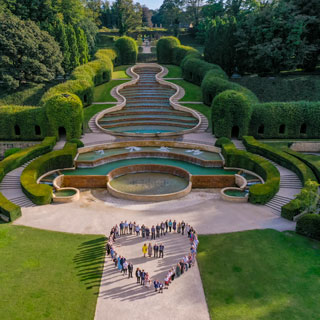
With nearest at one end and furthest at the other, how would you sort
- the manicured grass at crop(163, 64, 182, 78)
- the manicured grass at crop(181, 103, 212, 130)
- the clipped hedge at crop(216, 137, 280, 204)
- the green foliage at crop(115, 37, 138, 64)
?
the clipped hedge at crop(216, 137, 280, 204) < the manicured grass at crop(181, 103, 212, 130) < the manicured grass at crop(163, 64, 182, 78) < the green foliage at crop(115, 37, 138, 64)

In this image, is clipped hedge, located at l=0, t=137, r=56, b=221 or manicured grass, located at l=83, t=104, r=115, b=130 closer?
clipped hedge, located at l=0, t=137, r=56, b=221

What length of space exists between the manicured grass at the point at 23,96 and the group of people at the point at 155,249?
3677 cm

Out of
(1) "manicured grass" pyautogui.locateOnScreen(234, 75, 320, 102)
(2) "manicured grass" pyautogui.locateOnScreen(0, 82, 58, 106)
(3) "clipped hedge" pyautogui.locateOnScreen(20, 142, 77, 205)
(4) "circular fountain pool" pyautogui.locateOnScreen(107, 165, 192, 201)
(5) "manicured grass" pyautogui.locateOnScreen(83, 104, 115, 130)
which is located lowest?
(4) "circular fountain pool" pyautogui.locateOnScreen(107, 165, 192, 201)

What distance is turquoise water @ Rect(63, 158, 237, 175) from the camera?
33.1m

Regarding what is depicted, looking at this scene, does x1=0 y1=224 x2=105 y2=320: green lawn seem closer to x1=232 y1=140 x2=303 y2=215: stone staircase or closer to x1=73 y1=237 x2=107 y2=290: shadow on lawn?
x1=73 y1=237 x2=107 y2=290: shadow on lawn

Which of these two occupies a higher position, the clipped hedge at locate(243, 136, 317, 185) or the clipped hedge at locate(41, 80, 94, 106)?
the clipped hedge at locate(41, 80, 94, 106)

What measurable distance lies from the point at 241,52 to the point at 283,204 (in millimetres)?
37740

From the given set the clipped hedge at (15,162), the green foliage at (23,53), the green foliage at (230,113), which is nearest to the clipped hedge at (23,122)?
the clipped hedge at (15,162)

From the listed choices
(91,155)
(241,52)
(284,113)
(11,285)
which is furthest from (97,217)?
(241,52)

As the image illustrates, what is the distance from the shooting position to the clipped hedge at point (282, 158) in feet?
95.9

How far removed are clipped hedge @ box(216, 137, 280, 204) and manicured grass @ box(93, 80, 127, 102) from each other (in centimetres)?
2415

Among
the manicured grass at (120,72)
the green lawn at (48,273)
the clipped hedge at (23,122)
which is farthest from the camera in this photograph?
the manicured grass at (120,72)

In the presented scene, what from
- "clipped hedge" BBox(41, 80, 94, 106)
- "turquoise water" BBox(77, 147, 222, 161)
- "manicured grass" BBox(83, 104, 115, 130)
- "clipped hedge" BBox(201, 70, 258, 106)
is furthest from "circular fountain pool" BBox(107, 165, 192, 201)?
"clipped hedge" BBox(201, 70, 258, 106)

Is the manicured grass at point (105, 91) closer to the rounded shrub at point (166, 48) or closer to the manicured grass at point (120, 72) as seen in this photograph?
the manicured grass at point (120, 72)
